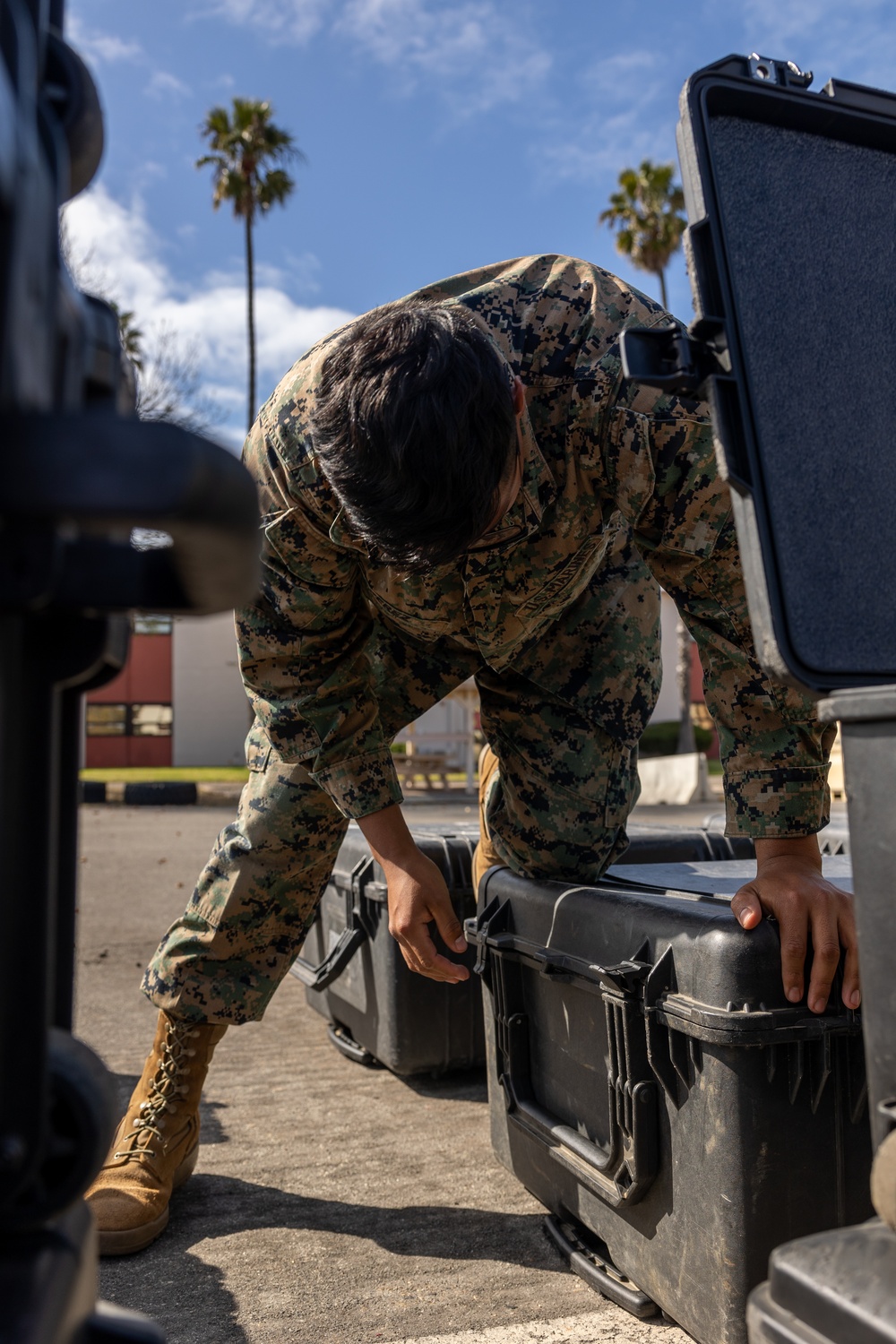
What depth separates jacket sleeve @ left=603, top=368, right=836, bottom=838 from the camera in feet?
5.55

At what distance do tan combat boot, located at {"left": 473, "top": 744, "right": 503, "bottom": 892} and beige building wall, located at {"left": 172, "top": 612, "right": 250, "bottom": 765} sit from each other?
2727 cm

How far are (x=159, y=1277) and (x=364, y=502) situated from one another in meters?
1.30

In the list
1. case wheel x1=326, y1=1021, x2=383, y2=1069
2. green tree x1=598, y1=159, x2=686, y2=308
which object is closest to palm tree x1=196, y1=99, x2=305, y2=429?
green tree x1=598, y1=159, x2=686, y2=308

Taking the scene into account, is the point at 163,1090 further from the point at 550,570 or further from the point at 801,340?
the point at 801,340

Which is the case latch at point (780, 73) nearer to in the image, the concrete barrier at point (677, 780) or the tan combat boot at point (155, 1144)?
the tan combat boot at point (155, 1144)

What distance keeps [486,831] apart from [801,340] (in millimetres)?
1626

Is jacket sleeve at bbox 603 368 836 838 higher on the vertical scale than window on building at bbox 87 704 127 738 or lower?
lower

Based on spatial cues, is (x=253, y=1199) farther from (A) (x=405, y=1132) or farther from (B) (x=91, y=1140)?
(B) (x=91, y=1140)

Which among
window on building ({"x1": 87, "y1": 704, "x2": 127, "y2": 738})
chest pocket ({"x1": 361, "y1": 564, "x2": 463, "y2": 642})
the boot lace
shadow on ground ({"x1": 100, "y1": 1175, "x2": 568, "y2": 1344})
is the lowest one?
shadow on ground ({"x1": 100, "y1": 1175, "x2": 568, "y2": 1344})

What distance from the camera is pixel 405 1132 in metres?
2.40

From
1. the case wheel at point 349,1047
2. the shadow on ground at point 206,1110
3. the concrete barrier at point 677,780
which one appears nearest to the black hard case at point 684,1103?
the shadow on ground at point 206,1110

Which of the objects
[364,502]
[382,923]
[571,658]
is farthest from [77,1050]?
[382,923]

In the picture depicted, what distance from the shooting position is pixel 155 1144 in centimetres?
206

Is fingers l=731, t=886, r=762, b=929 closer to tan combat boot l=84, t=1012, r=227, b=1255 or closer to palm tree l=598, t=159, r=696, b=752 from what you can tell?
tan combat boot l=84, t=1012, r=227, b=1255
